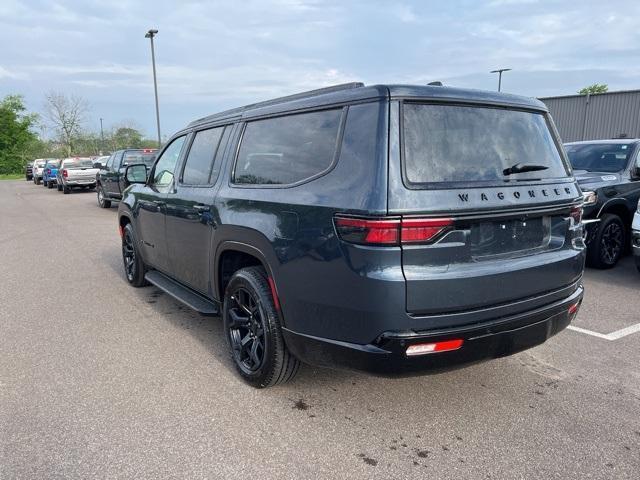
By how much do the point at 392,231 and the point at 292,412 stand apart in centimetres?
144

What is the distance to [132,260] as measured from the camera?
242 inches

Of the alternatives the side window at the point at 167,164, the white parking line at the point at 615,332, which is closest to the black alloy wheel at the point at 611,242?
the white parking line at the point at 615,332

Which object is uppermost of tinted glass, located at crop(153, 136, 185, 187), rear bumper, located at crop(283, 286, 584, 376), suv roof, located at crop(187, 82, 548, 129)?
suv roof, located at crop(187, 82, 548, 129)

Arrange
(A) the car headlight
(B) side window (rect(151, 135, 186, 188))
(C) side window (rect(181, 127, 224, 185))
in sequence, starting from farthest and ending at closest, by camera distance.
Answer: (A) the car headlight
(B) side window (rect(151, 135, 186, 188))
(C) side window (rect(181, 127, 224, 185))

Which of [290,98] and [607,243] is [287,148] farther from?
[607,243]

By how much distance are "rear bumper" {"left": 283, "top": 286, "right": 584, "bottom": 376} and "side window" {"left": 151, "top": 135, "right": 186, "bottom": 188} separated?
2474 millimetres

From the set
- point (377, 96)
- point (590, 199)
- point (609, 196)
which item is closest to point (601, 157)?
point (609, 196)

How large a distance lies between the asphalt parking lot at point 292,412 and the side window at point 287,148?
4.83 feet

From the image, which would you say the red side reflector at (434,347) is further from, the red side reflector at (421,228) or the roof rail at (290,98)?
the roof rail at (290,98)

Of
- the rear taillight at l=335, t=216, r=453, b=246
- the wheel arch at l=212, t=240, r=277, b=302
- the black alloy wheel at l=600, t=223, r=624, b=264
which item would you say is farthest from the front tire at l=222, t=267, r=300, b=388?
the black alloy wheel at l=600, t=223, r=624, b=264

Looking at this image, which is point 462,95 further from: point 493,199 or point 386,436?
point 386,436

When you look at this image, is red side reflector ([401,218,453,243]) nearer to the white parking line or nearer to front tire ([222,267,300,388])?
front tire ([222,267,300,388])

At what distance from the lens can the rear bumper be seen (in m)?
2.50

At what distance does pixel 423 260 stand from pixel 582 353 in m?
2.35
